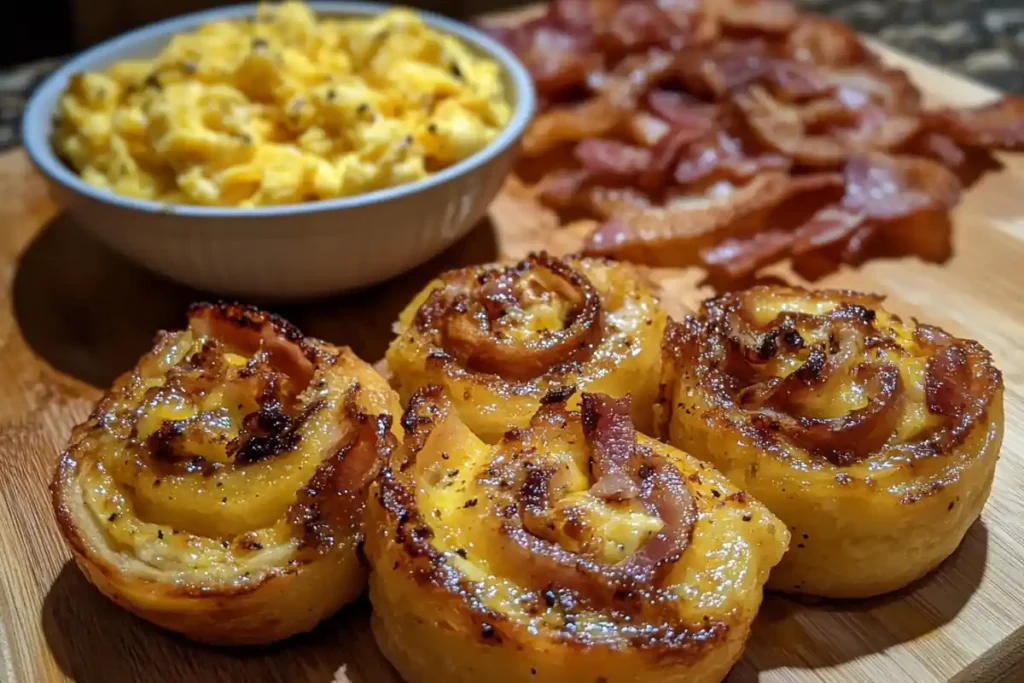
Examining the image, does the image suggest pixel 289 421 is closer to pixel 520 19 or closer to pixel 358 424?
pixel 358 424

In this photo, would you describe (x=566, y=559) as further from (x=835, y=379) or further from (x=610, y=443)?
(x=835, y=379)

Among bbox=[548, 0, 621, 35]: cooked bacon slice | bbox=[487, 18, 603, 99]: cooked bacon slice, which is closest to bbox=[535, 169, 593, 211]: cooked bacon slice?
bbox=[487, 18, 603, 99]: cooked bacon slice

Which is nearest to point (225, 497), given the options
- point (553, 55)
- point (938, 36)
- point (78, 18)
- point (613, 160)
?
point (613, 160)

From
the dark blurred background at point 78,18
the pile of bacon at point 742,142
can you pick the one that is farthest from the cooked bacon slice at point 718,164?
the dark blurred background at point 78,18

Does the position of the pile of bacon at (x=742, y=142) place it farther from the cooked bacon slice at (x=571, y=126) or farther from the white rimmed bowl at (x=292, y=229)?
the white rimmed bowl at (x=292, y=229)

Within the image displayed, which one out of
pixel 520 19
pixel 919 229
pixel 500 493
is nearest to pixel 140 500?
pixel 500 493

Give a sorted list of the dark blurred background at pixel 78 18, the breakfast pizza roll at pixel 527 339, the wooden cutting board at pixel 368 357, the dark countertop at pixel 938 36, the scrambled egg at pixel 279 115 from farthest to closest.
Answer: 1. the dark blurred background at pixel 78 18
2. the dark countertop at pixel 938 36
3. the scrambled egg at pixel 279 115
4. the breakfast pizza roll at pixel 527 339
5. the wooden cutting board at pixel 368 357
